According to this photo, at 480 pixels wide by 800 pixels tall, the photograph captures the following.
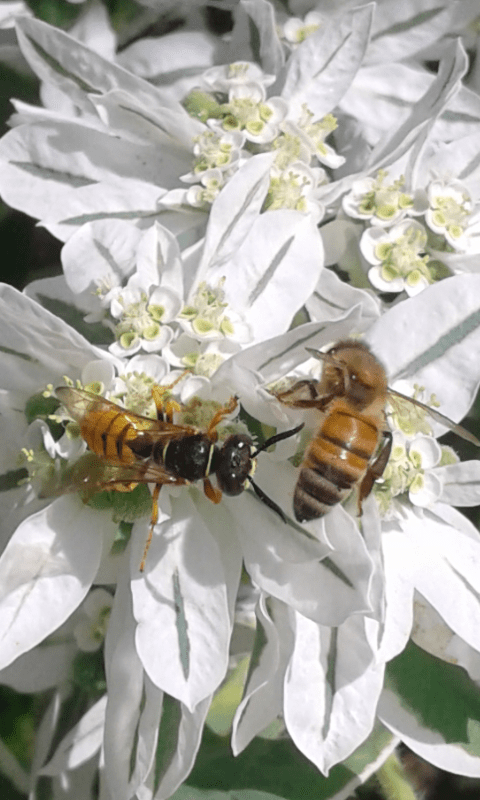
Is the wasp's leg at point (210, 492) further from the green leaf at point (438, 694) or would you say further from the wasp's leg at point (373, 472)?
the green leaf at point (438, 694)

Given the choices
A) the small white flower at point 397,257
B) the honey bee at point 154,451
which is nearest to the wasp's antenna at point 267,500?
the honey bee at point 154,451

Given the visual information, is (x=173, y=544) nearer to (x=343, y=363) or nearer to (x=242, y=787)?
(x=343, y=363)

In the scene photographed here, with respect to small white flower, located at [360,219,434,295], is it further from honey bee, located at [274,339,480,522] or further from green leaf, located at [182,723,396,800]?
A: green leaf, located at [182,723,396,800]

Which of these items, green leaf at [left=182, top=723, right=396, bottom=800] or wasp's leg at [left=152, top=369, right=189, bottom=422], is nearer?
wasp's leg at [left=152, top=369, right=189, bottom=422]

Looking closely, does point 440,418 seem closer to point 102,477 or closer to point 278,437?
point 278,437

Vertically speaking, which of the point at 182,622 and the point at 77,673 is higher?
the point at 182,622

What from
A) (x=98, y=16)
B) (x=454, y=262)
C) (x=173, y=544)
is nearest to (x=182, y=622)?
(x=173, y=544)

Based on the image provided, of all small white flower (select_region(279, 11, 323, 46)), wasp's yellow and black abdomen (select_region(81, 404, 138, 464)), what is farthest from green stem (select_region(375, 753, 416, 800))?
small white flower (select_region(279, 11, 323, 46))
